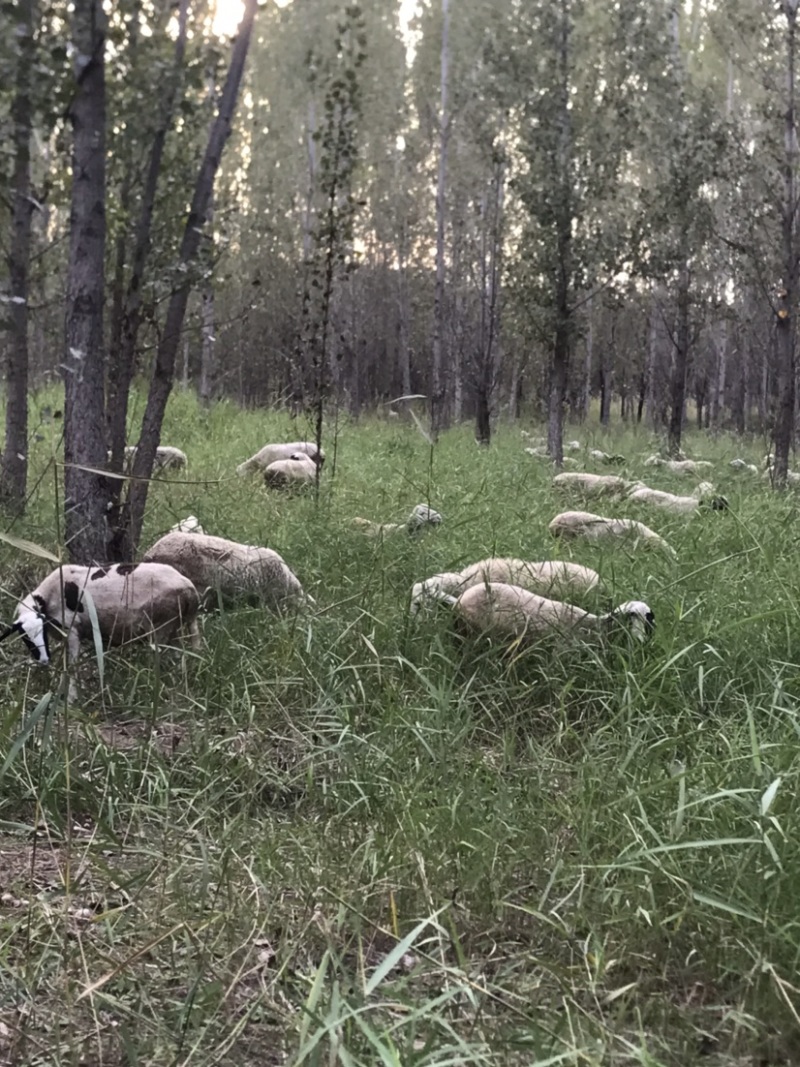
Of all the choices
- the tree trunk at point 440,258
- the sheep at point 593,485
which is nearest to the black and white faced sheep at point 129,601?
the sheep at point 593,485

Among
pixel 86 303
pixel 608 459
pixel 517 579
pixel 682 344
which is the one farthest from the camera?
pixel 682 344

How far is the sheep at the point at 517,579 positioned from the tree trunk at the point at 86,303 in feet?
4.64

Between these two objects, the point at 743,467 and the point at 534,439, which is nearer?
the point at 743,467

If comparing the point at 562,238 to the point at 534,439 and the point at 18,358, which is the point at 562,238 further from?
the point at 18,358

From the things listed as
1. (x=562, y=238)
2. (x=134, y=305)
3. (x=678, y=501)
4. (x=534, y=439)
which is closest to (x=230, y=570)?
(x=134, y=305)

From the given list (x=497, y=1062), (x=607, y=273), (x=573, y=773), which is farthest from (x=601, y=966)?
(x=607, y=273)

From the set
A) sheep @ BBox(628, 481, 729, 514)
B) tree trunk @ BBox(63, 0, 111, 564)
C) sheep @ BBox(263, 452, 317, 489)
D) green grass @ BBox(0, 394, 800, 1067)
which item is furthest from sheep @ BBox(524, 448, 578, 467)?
tree trunk @ BBox(63, 0, 111, 564)

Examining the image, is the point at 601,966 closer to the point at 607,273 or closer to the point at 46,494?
the point at 46,494

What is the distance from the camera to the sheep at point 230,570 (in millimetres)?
3346

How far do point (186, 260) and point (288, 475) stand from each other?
2744mm

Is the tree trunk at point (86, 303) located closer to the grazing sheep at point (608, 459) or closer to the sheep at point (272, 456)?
the sheep at point (272, 456)

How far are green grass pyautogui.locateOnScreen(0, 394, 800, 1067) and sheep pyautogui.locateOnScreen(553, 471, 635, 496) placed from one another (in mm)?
3110

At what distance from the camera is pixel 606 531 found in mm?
4324

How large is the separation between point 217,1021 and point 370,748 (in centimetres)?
92
